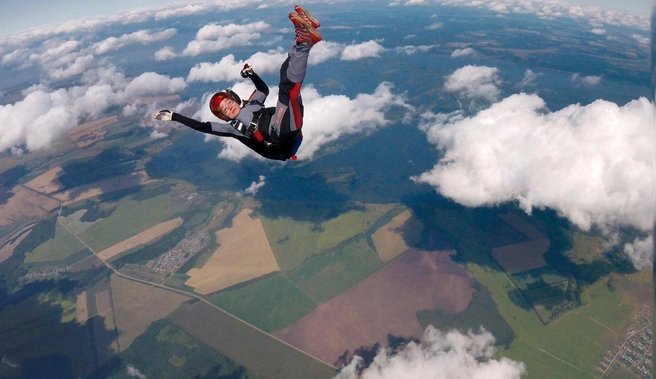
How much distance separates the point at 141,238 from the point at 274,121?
79.4 meters

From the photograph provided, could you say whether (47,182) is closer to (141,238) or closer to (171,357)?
(141,238)

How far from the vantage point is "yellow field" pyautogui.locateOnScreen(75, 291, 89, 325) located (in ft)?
184

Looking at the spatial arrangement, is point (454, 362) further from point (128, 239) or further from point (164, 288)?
point (128, 239)

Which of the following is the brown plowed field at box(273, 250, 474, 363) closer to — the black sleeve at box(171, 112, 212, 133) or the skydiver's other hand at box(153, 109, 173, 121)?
the black sleeve at box(171, 112, 212, 133)

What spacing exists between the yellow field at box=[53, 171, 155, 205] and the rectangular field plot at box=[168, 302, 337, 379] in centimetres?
5815

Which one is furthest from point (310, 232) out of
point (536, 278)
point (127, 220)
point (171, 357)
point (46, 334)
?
point (46, 334)

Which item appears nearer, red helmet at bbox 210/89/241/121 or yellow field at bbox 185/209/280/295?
red helmet at bbox 210/89/241/121

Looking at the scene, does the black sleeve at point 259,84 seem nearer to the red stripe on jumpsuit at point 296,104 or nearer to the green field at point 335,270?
the red stripe on jumpsuit at point 296,104

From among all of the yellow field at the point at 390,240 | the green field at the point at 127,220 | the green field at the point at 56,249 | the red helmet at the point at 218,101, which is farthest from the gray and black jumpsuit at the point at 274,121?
the green field at the point at 56,249

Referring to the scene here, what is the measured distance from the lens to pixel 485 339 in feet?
168

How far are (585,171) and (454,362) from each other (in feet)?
223

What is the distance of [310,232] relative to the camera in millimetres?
73688

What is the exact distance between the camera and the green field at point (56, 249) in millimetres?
69562

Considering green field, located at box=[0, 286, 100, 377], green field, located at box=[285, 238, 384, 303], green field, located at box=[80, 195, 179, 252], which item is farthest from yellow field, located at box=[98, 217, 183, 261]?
green field, located at box=[285, 238, 384, 303]
